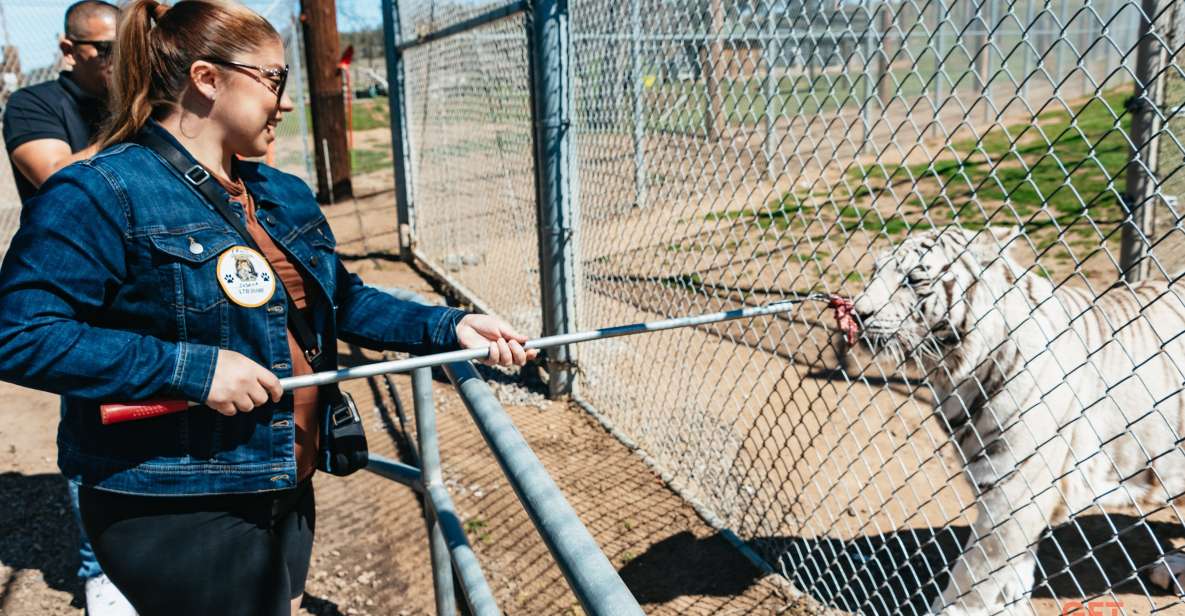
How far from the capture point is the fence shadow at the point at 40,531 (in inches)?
141

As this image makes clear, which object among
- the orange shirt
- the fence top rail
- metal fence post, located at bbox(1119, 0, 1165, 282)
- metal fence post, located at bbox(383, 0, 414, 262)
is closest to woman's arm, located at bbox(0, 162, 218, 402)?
the orange shirt

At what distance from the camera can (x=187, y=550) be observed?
67.9 inches

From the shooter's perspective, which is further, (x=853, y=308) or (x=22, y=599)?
(x=22, y=599)

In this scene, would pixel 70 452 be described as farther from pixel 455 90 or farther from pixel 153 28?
pixel 455 90

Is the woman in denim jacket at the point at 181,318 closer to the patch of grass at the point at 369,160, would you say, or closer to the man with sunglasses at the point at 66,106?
the man with sunglasses at the point at 66,106

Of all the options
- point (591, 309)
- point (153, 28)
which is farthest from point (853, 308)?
point (591, 309)

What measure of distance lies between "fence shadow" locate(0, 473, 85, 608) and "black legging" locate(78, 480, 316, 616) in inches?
83.6

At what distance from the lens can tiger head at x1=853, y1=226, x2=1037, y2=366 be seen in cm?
270

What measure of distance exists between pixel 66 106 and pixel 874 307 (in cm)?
310

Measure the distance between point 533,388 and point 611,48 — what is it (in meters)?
2.19

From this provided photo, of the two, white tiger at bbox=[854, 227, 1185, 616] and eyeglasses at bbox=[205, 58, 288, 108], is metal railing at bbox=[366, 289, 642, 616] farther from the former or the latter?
white tiger at bbox=[854, 227, 1185, 616]

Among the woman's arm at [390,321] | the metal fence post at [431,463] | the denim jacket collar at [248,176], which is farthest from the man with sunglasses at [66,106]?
the metal fence post at [431,463]

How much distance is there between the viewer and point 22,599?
3.43 metres

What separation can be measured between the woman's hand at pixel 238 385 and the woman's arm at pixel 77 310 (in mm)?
19
